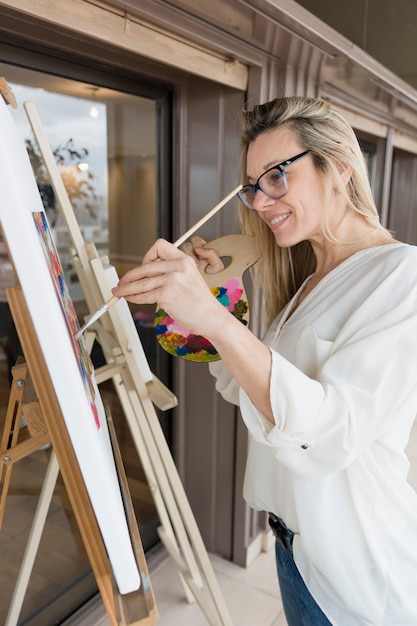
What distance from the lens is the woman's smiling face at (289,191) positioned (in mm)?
968

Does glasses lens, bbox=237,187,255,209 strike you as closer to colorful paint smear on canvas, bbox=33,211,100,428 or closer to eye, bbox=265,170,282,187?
eye, bbox=265,170,282,187

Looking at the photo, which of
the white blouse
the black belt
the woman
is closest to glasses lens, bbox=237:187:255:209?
the woman

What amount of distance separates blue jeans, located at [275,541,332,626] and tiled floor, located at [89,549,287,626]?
0.80 m

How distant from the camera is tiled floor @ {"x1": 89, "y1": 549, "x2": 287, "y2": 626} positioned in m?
1.86

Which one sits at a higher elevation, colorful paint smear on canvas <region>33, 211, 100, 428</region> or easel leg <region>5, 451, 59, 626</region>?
colorful paint smear on canvas <region>33, 211, 100, 428</region>

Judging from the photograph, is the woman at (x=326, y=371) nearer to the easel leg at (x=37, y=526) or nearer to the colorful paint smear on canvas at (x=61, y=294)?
the colorful paint smear on canvas at (x=61, y=294)

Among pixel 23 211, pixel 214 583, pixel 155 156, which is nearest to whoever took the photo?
pixel 23 211

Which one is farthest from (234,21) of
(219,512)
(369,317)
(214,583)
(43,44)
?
(219,512)

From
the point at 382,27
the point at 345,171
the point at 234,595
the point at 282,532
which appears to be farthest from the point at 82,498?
the point at 382,27

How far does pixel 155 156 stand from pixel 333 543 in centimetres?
140

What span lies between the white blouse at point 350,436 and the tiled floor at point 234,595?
40.0 inches

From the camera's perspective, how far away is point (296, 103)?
1.00 metres

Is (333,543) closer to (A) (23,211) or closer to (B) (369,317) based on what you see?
(B) (369,317)

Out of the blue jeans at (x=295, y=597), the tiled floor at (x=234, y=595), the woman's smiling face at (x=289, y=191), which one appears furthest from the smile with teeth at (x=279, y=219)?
the tiled floor at (x=234, y=595)
